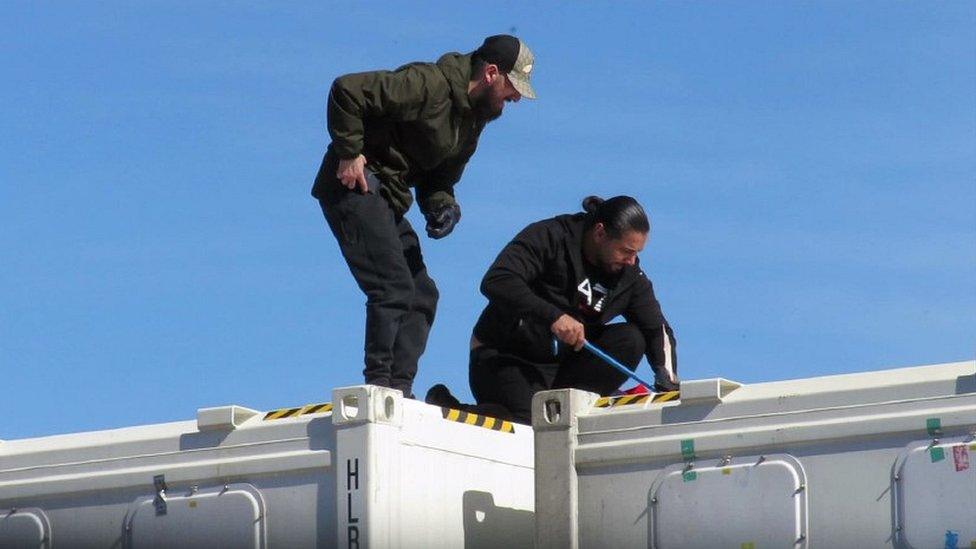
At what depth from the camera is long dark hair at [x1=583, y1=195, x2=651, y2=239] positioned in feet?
22.4

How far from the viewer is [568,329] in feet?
21.9

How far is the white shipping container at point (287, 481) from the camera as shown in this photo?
541 cm

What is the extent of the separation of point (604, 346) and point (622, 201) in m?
0.57

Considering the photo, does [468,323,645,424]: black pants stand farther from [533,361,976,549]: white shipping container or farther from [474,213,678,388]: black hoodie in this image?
[533,361,976,549]: white shipping container

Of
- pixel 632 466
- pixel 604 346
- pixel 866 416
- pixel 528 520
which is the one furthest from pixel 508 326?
pixel 866 416

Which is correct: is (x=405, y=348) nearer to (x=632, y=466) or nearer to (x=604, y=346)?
(x=604, y=346)

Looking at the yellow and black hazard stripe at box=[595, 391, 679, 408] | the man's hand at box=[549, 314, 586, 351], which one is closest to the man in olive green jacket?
the man's hand at box=[549, 314, 586, 351]

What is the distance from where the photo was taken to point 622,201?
696cm

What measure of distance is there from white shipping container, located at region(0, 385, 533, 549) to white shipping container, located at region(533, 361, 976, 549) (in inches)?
11.0

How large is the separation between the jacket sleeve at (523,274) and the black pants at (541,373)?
24cm

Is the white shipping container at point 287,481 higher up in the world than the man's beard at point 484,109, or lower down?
lower down

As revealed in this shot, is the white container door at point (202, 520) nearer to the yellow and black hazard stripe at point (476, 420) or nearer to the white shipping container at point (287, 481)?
the white shipping container at point (287, 481)

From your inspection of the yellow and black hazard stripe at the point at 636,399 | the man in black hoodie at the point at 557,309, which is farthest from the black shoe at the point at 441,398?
the yellow and black hazard stripe at the point at 636,399

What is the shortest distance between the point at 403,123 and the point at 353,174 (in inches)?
13.2
